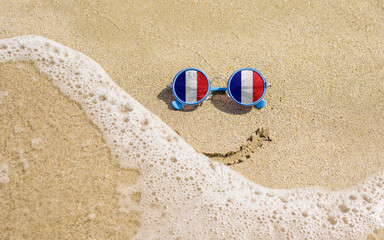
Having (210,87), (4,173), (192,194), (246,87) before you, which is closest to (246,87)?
(246,87)

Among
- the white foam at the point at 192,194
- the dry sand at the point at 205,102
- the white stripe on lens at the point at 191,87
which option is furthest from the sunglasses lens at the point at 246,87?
the white foam at the point at 192,194

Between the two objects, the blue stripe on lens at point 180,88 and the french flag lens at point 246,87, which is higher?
the french flag lens at point 246,87

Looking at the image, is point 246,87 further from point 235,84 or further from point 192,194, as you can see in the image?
point 192,194

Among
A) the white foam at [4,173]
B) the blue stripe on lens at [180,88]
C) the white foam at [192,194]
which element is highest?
the blue stripe on lens at [180,88]

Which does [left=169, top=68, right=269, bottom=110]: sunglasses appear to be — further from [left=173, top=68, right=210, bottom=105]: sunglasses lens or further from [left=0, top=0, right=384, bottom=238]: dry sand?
[left=0, top=0, right=384, bottom=238]: dry sand

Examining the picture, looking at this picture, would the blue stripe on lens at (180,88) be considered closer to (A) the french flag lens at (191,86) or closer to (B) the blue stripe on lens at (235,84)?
(A) the french flag lens at (191,86)

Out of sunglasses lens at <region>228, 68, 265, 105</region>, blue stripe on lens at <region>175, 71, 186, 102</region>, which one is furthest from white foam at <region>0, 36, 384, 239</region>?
sunglasses lens at <region>228, 68, 265, 105</region>

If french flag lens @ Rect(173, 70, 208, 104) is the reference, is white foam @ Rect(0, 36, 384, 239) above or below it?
below
